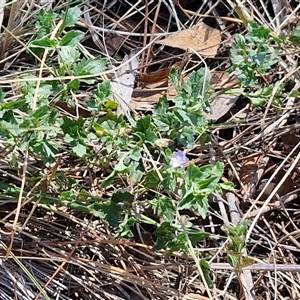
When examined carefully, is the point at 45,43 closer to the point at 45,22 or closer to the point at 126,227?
the point at 45,22

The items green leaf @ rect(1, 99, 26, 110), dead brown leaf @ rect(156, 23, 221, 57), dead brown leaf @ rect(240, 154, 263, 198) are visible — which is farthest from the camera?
dead brown leaf @ rect(156, 23, 221, 57)

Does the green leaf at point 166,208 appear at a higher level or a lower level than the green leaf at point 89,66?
lower

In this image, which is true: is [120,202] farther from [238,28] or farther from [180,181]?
[238,28]

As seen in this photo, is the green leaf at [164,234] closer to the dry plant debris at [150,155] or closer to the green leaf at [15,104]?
the dry plant debris at [150,155]

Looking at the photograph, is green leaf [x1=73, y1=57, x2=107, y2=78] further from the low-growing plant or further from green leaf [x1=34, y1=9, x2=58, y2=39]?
green leaf [x1=34, y1=9, x2=58, y2=39]

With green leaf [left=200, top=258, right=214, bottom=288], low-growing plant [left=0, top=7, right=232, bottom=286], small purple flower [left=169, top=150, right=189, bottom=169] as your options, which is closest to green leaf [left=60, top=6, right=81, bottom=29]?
low-growing plant [left=0, top=7, right=232, bottom=286]

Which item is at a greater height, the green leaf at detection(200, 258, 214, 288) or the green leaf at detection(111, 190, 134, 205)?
the green leaf at detection(111, 190, 134, 205)

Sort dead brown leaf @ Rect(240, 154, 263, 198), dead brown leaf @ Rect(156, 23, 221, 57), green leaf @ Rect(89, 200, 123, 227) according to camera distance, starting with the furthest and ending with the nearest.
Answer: dead brown leaf @ Rect(156, 23, 221, 57) → dead brown leaf @ Rect(240, 154, 263, 198) → green leaf @ Rect(89, 200, 123, 227)

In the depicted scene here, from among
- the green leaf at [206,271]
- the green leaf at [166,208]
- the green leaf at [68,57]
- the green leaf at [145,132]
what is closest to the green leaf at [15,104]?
the green leaf at [68,57]

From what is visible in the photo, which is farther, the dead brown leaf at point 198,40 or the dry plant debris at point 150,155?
the dead brown leaf at point 198,40
